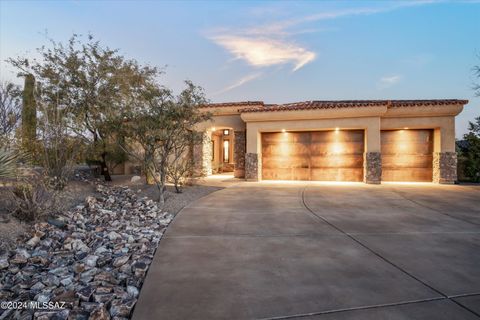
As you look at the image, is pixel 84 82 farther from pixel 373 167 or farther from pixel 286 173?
pixel 373 167

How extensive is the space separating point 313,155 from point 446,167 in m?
6.97

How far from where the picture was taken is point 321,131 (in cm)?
1407

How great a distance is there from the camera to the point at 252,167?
1445 centimetres

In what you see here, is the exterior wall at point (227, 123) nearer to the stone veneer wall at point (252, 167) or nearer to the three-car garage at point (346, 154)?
the stone veneer wall at point (252, 167)

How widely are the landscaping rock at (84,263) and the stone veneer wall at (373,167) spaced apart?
441 inches

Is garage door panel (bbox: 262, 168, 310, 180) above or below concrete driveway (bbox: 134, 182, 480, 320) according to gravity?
above

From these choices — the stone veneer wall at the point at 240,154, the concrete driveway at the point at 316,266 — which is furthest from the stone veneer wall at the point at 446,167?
the stone veneer wall at the point at 240,154

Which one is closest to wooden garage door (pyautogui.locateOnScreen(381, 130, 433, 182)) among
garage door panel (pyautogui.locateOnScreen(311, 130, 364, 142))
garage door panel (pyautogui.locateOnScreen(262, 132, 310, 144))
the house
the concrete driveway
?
the house

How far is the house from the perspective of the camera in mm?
12789

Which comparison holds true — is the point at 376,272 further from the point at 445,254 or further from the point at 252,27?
the point at 252,27

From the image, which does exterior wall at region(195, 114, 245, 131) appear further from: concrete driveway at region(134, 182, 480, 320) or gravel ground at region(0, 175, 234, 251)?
concrete driveway at region(134, 182, 480, 320)

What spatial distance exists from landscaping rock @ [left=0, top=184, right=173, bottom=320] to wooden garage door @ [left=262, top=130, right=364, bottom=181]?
31.4 feet

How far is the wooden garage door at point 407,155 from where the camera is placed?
1345cm

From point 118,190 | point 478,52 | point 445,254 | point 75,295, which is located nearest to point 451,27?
point 478,52
